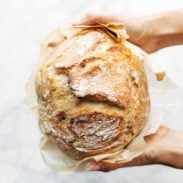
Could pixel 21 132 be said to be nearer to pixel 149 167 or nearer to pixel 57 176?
pixel 57 176

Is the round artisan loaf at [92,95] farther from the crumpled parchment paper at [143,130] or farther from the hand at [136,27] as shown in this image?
the hand at [136,27]

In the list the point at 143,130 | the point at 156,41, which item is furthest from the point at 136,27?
the point at 143,130

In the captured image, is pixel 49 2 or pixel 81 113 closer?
pixel 81 113

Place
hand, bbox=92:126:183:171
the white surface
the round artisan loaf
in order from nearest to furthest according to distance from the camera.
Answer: the round artisan loaf < hand, bbox=92:126:183:171 < the white surface

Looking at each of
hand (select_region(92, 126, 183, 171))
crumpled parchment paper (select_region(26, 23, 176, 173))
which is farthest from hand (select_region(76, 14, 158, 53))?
hand (select_region(92, 126, 183, 171))

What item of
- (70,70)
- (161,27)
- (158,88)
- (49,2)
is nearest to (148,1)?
(161,27)

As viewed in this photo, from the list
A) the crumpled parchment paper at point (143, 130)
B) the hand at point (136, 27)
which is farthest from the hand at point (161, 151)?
the hand at point (136, 27)

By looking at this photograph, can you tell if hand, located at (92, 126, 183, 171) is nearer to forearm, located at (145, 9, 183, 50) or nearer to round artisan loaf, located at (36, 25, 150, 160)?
round artisan loaf, located at (36, 25, 150, 160)
